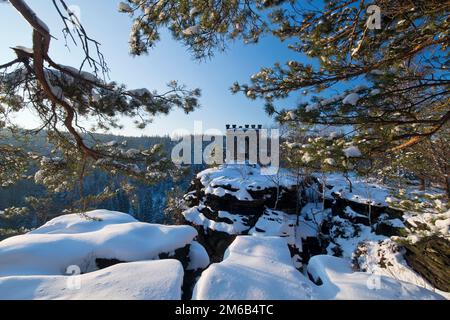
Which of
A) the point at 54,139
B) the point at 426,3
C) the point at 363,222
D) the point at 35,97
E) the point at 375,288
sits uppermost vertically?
the point at 426,3

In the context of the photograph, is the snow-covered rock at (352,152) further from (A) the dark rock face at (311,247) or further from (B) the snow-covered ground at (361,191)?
(A) the dark rock face at (311,247)

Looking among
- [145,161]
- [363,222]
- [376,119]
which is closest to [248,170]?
[363,222]

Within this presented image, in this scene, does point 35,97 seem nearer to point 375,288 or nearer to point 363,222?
point 375,288

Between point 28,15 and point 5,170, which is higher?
point 28,15

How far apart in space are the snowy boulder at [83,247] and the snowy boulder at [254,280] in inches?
87.7

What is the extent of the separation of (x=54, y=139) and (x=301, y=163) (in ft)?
14.9

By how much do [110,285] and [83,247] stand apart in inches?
91.7

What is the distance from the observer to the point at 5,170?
14.9ft

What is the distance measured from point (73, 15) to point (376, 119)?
3279 millimetres

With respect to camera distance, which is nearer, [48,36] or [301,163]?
[48,36]

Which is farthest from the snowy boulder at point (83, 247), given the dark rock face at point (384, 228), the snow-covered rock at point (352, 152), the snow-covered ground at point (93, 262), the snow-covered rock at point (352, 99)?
the dark rock face at point (384, 228)

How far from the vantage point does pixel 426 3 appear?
2123 millimetres

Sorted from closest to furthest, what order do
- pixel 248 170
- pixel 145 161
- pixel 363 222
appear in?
pixel 145 161, pixel 363 222, pixel 248 170
